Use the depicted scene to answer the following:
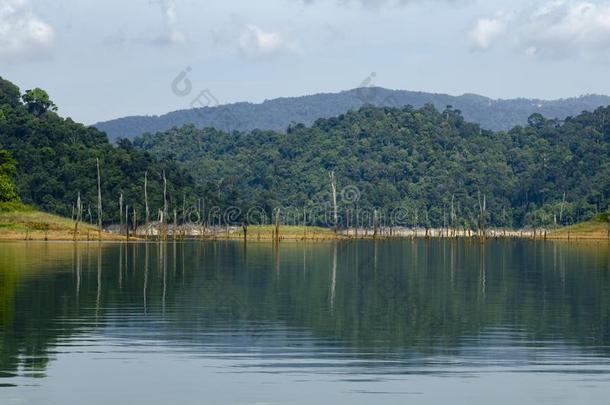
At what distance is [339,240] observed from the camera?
153625 millimetres

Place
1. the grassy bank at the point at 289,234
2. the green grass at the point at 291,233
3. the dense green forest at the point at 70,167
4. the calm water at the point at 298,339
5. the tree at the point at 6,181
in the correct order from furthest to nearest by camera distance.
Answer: the dense green forest at the point at 70,167 → the green grass at the point at 291,233 → the grassy bank at the point at 289,234 → the tree at the point at 6,181 → the calm water at the point at 298,339

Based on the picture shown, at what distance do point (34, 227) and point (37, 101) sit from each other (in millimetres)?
74809

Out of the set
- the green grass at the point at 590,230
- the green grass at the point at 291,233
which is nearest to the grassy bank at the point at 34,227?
the green grass at the point at 291,233

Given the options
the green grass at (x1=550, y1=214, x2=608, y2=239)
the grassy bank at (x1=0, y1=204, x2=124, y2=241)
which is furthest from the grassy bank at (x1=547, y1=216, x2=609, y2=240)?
the grassy bank at (x1=0, y1=204, x2=124, y2=241)

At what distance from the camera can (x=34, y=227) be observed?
12019cm

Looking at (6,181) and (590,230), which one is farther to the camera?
(590,230)

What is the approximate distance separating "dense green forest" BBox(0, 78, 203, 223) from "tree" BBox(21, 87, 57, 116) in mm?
4893

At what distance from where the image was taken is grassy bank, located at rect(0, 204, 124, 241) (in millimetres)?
117956

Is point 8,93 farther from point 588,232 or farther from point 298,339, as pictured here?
point 298,339

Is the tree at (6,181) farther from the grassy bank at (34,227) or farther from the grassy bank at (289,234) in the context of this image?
the grassy bank at (289,234)

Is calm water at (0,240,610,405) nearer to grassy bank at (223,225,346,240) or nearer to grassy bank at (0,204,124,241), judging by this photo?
grassy bank at (0,204,124,241)

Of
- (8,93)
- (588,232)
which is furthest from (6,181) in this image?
(588,232)

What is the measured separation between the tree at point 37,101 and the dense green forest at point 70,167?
489 centimetres

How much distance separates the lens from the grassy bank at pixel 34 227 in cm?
11796
